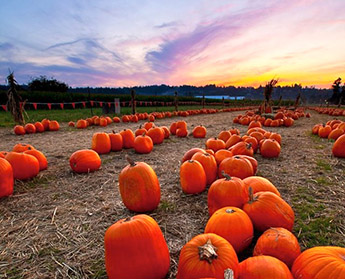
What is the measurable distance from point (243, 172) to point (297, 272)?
1.62 metres

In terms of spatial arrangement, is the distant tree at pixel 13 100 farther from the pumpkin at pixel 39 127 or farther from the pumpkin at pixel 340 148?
the pumpkin at pixel 340 148

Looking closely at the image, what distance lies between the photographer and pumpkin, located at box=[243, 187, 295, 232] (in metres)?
1.75

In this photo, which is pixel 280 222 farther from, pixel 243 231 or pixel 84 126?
pixel 84 126

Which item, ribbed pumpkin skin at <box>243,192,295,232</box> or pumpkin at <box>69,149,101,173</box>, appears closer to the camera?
ribbed pumpkin skin at <box>243,192,295,232</box>

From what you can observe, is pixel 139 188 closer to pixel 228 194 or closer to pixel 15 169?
pixel 228 194

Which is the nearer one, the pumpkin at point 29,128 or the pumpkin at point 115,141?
A: the pumpkin at point 115,141

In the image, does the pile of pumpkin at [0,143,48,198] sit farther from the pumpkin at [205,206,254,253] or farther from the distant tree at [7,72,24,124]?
the distant tree at [7,72,24,124]

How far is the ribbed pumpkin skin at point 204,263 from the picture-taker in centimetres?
116

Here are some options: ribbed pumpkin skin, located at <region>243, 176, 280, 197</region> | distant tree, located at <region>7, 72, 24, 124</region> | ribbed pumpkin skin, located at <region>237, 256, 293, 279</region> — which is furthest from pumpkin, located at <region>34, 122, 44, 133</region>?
ribbed pumpkin skin, located at <region>237, 256, 293, 279</region>

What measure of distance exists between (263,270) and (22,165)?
3.46 metres

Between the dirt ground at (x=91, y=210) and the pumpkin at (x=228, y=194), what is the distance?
0.94 feet

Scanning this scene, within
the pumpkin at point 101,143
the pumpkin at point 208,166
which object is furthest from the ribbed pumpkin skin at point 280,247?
the pumpkin at point 101,143

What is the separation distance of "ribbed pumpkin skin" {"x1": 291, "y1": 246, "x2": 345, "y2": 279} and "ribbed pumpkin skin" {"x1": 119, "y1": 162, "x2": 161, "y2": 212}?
A: 56.3 inches

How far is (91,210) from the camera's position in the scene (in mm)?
2426
